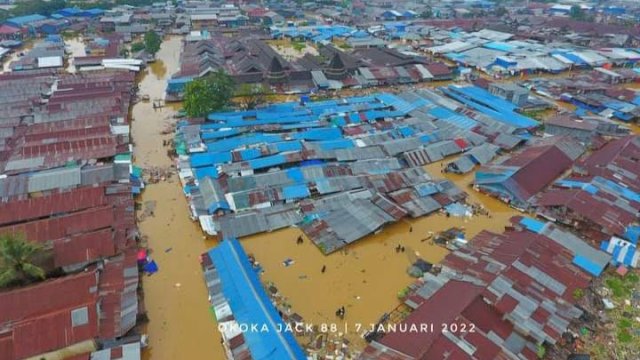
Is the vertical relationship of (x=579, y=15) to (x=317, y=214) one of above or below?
above

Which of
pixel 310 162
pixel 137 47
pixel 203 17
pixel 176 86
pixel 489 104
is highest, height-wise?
pixel 203 17

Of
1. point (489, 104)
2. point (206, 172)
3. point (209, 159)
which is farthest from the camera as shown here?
point (489, 104)

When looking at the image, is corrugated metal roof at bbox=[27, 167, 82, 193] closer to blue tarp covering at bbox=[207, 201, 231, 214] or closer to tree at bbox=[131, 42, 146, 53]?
blue tarp covering at bbox=[207, 201, 231, 214]

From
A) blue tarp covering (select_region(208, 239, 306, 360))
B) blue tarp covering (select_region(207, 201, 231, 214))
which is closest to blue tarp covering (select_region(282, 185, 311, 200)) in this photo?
blue tarp covering (select_region(207, 201, 231, 214))

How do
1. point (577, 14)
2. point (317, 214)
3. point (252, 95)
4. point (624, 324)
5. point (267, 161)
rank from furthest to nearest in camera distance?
point (577, 14)
point (252, 95)
point (267, 161)
point (317, 214)
point (624, 324)

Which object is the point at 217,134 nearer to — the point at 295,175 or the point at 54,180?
the point at 295,175

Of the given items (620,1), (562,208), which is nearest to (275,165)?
(562,208)

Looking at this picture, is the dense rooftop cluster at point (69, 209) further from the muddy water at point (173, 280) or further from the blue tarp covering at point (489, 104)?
the blue tarp covering at point (489, 104)

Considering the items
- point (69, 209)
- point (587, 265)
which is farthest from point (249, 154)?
point (587, 265)
